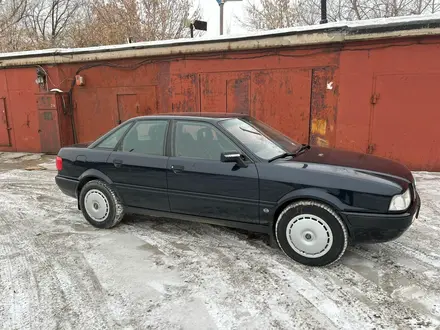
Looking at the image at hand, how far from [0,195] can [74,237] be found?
115 inches

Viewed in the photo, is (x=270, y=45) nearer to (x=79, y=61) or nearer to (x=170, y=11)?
(x=79, y=61)

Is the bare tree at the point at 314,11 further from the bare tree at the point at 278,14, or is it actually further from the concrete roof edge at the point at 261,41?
the concrete roof edge at the point at 261,41

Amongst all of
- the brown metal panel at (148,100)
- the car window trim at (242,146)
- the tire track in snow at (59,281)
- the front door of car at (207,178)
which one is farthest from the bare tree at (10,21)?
the car window trim at (242,146)

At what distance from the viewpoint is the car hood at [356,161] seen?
3.17 metres

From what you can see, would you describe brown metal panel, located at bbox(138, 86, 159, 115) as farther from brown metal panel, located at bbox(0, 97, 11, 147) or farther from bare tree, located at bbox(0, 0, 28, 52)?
bare tree, located at bbox(0, 0, 28, 52)

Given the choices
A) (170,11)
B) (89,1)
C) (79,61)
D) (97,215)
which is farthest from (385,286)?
(89,1)

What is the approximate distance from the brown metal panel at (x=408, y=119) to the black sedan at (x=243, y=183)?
3433 millimetres

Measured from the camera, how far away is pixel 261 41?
7168 mm

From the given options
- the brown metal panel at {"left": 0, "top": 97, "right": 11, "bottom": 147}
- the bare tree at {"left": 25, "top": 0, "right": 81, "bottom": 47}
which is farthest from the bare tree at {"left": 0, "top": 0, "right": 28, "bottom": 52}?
the brown metal panel at {"left": 0, "top": 97, "right": 11, "bottom": 147}

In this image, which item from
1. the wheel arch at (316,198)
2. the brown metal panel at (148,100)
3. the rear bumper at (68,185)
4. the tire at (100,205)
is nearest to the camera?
the wheel arch at (316,198)

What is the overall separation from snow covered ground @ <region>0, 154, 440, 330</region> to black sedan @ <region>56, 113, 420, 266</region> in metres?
0.30

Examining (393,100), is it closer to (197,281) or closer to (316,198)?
(316,198)

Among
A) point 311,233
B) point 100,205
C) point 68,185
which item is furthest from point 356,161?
point 68,185

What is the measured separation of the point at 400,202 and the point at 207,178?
1818 mm
